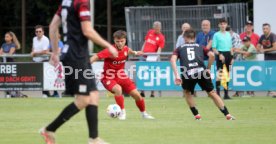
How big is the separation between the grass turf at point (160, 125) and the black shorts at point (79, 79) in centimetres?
120

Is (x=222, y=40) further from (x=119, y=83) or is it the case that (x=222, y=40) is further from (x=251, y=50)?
(x=119, y=83)

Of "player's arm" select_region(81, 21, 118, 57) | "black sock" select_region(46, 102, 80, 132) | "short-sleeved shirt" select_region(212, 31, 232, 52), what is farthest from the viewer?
"short-sleeved shirt" select_region(212, 31, 232, 52)

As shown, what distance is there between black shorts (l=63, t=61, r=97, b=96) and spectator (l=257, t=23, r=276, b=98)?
45.6 ft

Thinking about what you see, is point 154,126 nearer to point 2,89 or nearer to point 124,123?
point 124,123

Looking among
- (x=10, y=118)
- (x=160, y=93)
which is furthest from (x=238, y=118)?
(x=160, y=93)

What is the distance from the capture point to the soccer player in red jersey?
16.8 meters

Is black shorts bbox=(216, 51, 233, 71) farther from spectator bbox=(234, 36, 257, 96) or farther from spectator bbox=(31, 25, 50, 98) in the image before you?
spectator bbox=(31, 25, 50, 98)

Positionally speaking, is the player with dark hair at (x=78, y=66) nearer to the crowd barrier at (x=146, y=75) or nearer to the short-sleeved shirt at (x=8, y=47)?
the crowd barrier at (x=146, y=75)

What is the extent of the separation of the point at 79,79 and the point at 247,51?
14433 mm

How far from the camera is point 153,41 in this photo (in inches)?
1029

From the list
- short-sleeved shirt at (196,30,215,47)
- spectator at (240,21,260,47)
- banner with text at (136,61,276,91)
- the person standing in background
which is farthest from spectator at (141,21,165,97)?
the person standing in background

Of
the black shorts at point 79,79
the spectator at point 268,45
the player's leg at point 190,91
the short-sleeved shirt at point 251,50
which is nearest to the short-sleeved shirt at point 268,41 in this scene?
the spectator at point 268,45

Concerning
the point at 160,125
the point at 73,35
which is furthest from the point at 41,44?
the point at 73,35

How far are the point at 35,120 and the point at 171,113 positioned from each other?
3211 millimetres
